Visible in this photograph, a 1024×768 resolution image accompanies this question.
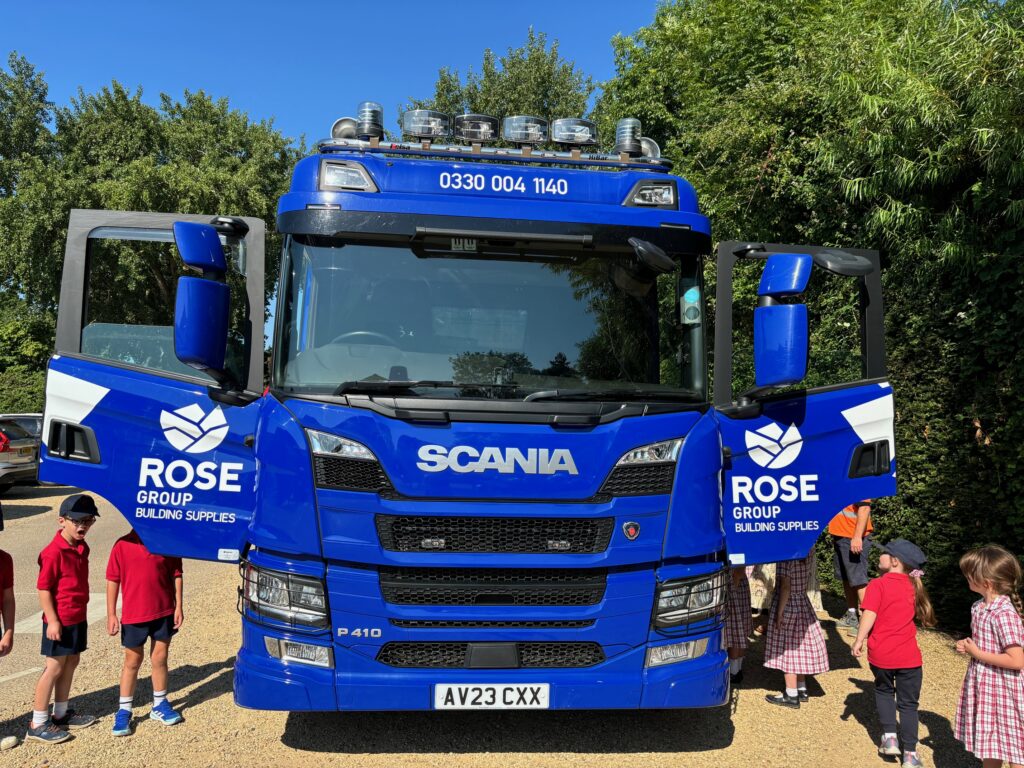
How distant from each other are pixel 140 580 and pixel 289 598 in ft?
4.65

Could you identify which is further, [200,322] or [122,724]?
[122,724]

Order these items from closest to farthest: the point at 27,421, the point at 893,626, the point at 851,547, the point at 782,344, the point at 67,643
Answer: the point at 782,344 → the point at 893,626 → the point at 67,643 → the point at 851,547 → the point at 27,421

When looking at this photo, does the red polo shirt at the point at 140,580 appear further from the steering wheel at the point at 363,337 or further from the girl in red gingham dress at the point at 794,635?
the girl in red gingham dress at the point at 794,635

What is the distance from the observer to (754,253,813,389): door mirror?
427cm

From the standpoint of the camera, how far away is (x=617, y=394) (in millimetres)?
4258

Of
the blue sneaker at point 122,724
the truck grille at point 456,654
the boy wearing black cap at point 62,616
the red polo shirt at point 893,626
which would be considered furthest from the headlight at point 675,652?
the boy wearing black cap at point 62,616

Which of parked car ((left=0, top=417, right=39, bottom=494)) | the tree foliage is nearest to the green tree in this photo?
the tree foliage

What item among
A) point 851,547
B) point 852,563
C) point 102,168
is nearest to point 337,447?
point 851,547

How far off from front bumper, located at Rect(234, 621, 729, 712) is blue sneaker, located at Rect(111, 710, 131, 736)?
3.73 ft

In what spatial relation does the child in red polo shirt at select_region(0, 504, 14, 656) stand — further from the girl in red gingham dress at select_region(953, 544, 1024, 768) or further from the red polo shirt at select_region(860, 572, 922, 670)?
the girl in red gingham dress at select_region(953, 544, 1024, 768)

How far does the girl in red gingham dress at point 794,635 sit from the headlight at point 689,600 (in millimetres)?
1365

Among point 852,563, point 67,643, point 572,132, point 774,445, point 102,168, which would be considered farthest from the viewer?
point 102,168

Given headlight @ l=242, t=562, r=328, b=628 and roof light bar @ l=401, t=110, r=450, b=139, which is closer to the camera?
headlight @ l=242, t=562, r=328, b=628

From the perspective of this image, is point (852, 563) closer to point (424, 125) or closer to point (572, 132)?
point (572, 132)
